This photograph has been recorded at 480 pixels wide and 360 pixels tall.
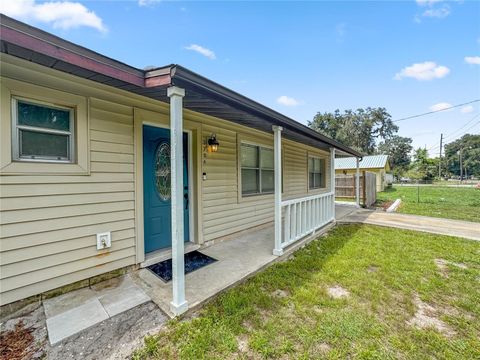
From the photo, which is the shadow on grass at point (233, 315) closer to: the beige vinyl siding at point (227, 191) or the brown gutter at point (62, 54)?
the beige vinyl siding at point (227, 191)

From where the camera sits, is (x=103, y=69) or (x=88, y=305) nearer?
(x=103, y=69)

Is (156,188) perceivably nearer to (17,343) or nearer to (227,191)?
A: (227,191)

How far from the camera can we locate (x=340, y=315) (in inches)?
89.5

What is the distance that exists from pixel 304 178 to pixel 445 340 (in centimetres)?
602

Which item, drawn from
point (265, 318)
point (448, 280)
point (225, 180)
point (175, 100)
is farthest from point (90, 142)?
point (448, 280)

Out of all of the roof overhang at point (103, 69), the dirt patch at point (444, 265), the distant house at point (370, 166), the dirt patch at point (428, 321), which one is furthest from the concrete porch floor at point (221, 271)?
the distant house at point (370, 166)

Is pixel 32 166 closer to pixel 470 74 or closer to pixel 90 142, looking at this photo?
pixel 90 142

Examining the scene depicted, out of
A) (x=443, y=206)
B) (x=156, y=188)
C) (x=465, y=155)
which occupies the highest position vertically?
(x=465, y=155)

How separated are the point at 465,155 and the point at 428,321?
8409 centimetres

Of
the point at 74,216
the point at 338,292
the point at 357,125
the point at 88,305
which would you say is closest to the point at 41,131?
the point at 74,216

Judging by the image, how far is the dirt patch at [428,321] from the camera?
2.13 meters

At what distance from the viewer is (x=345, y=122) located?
36.1 meters

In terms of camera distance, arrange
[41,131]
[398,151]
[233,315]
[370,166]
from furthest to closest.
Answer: [398,151]
[370,166]
[41,131]
[233,315]

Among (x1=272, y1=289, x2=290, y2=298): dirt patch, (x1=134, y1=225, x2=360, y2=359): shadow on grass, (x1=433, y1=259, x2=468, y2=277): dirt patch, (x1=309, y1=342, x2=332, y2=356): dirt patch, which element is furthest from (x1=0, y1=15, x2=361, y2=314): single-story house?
(x1=433, y1=259, x2=468, y2=277): dirt patch
